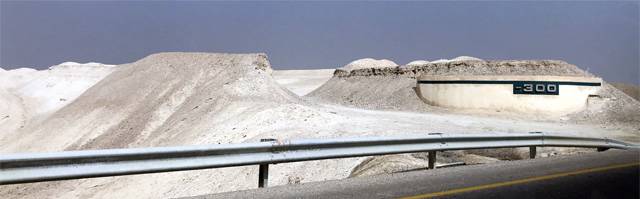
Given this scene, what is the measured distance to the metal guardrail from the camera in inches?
251

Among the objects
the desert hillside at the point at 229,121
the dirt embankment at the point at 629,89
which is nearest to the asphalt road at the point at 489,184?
the desert hillside at the point at 229,121

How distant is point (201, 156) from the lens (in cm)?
772

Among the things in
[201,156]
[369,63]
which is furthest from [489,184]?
[369,63]

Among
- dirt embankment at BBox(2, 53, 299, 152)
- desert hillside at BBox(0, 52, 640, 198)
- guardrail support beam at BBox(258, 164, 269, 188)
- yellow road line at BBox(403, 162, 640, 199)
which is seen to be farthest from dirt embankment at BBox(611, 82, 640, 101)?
guardrail support beam at BBox(258, 164, 269, 188)

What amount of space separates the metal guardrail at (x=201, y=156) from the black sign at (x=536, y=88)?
22435 mm

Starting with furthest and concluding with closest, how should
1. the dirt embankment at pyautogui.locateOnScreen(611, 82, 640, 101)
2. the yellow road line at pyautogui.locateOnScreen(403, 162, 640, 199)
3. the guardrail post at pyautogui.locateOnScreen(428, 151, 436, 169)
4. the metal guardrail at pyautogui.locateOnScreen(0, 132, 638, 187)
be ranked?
the dirt embankment at pyautogui.locateOnScreen(611, 82, 640, 101)
the guardrail post at pyautogui.locateOnScreen(428, 151, 436, 169)
the yellow road line at pyautogui.locateOnScreen(403, 162, 640, 199)
the metal guardrail at pyautogui.locateOnScreen(0, 132, 638, 187)

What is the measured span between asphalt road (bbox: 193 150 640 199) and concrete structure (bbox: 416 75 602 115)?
21974mm

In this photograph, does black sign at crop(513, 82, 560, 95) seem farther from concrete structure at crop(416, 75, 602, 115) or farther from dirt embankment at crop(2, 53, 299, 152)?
dirt embankment at crop(2, 53, 299, 152)

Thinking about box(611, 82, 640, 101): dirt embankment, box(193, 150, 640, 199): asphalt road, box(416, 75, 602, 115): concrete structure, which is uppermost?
box(611, 82, 640, 101): dirt embankment

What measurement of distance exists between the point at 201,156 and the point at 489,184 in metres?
3.99

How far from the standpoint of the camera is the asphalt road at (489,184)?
7.67 meters

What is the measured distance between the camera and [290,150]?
8.59 m

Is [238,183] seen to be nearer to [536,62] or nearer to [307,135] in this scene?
[307,135]

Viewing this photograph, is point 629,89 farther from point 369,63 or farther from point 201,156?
point 201,156
